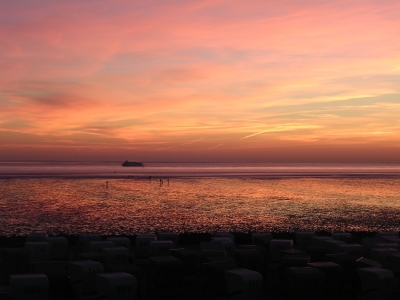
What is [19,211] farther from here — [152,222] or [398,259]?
[398,259]

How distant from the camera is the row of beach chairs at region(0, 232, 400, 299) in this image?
20781 millimetres

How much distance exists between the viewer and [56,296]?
22422mm

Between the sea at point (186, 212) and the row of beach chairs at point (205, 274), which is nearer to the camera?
→ the row of beach chairs at point (205, 274)

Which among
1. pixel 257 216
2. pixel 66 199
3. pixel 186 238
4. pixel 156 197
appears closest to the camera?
pixel 186 238

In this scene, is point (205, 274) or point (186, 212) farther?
point (186, 212)

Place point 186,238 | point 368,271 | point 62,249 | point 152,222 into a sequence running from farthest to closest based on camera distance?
point 152,222 → point 186,238 → point 62,249 → point 368,271

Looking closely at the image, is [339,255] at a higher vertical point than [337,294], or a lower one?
higher

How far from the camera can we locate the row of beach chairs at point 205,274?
20.8 m

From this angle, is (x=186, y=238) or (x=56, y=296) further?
(x=186, y=238)

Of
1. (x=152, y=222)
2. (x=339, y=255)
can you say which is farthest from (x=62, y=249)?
(x=152, y=222)

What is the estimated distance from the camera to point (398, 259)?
2641cm

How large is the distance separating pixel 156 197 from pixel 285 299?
82.5 metres

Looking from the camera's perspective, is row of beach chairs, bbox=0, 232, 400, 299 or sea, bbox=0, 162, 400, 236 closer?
row of beach chairs, bbox=0, 232, 400, 299

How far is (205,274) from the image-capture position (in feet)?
78.8
